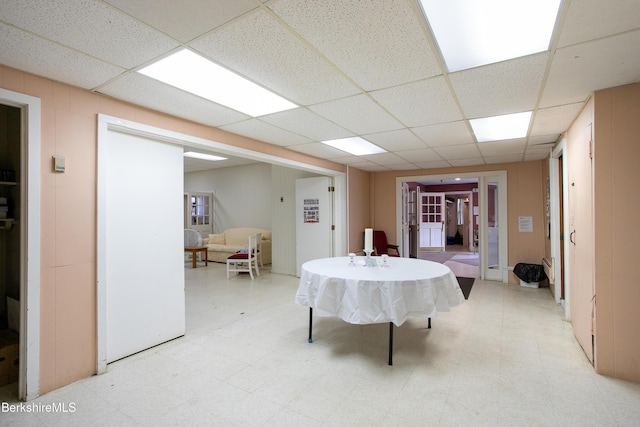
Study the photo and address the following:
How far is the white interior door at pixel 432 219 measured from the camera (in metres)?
10.6

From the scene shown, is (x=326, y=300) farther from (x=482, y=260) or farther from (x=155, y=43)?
(x=482, y=260)

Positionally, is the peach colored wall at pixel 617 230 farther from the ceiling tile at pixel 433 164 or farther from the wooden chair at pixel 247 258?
the wooden chair at pixel 247 258

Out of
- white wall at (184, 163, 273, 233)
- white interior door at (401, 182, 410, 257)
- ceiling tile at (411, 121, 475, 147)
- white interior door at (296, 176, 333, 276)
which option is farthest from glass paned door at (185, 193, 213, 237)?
ceiling tile at (411, 121, 475, 147)

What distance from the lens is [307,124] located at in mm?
3301

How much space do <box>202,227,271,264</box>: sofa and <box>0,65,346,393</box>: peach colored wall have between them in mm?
5126

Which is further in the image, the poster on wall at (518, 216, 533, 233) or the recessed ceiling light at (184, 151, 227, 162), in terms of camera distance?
the recessed ceiling light at (184, 151, 227, 162)

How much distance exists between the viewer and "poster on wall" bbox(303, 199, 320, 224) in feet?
19.2

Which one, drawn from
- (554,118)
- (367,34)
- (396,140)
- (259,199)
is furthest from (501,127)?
(259,199)

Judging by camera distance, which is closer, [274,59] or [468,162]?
[274,59]

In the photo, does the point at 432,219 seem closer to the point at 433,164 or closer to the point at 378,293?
the point at 433,164

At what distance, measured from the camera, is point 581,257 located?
284 cm

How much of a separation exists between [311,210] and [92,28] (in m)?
4.55

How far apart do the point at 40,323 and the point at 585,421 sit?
12.0 ft

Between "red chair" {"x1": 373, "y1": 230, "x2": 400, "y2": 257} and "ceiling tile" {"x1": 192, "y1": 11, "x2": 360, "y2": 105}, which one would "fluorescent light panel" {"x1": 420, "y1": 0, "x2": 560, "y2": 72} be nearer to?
"ceiling tile" {"x1": 192, "y1": 11, "x2": 360, "y2": 105}
